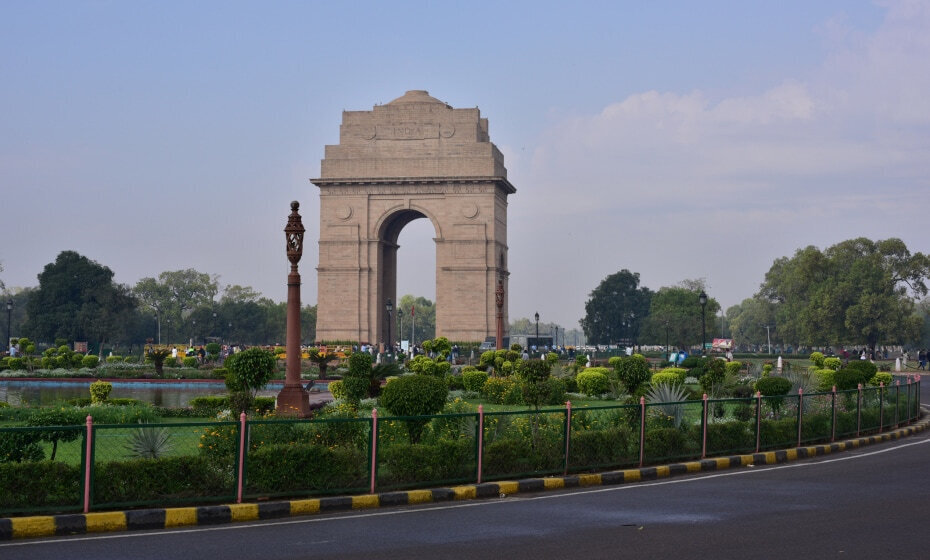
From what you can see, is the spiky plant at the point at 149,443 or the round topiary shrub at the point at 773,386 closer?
the spiky plant at the point at 149,443

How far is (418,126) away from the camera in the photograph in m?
64.0

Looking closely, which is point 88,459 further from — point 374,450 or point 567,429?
point 567,429

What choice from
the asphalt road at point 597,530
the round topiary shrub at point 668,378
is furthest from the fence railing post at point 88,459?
the round topiary shrub at point 668,378

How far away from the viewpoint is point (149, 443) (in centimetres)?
1257

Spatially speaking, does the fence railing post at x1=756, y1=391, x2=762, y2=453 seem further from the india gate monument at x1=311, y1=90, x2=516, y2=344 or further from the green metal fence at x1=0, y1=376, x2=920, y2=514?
the india gate monument at x1=311, y1=90, x2=516, y2=344

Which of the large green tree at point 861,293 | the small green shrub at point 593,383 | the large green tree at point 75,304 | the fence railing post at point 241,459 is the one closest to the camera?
the fence railing post at point 241,459

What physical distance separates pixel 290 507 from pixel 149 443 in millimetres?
1790

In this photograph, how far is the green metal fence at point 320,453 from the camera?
1127cm

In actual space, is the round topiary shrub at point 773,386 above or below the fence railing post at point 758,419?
above

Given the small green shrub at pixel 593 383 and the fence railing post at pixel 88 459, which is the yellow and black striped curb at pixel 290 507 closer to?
the fence railing post at pixel 88 459

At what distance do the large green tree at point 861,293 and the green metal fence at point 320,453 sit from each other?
62.2 meters

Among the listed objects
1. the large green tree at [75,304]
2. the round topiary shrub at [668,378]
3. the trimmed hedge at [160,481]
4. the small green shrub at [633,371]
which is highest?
the large green tree at [75,304]

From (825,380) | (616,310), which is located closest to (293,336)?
(825,380)

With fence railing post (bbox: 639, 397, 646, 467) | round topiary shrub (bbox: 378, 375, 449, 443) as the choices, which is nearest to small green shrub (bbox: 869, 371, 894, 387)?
fence railing post (bbox: 639, 397, 646, 467)
